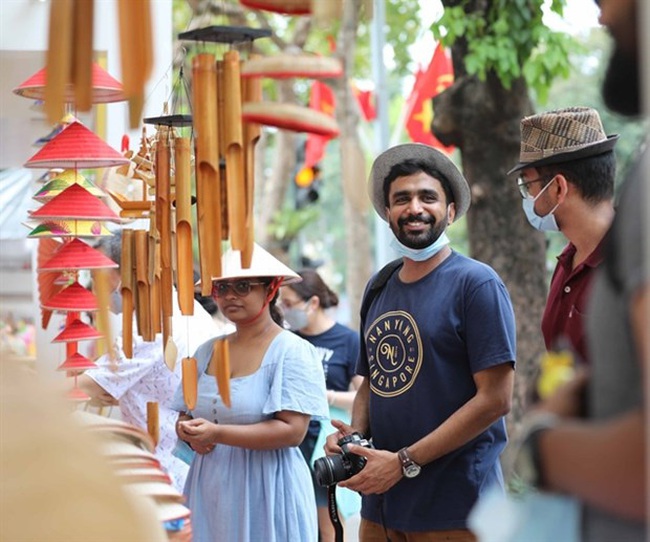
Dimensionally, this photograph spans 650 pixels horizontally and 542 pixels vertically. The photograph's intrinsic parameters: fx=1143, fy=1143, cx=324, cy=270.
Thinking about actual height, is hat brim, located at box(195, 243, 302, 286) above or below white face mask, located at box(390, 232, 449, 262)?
below

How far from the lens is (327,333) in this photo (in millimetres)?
6156

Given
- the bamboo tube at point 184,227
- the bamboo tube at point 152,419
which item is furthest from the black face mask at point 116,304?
the bamboo tube at point 184,227

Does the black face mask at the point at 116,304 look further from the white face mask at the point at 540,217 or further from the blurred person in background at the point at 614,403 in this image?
the blurred person in background at the point at 614,403

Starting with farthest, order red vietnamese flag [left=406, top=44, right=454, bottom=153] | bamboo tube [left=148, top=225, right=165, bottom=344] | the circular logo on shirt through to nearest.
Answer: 1. red vietnamese flag [left=406, top=44, right=454, bottom=153]
2. bamboo tube [left=148, top=225, right=165, bottom=344]
3. the circular logo on shirt

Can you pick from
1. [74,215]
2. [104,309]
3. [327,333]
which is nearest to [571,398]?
[104,309]

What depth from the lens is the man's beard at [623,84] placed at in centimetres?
186

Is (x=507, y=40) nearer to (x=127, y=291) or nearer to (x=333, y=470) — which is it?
(x=127, y=291)

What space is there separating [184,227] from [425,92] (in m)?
8.95

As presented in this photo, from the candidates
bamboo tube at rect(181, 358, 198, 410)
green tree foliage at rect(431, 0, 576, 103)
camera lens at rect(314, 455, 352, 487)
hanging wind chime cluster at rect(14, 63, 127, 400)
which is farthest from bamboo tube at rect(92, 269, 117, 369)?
green tree foliage at rect(431, 0, 576, 103)

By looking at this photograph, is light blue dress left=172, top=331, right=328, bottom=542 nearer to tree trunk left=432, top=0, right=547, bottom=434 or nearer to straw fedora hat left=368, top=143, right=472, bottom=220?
straw fedora hat left=368, top=143, right=472, bottom=220

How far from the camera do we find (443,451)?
11.8ft

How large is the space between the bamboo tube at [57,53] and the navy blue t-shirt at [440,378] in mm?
1753

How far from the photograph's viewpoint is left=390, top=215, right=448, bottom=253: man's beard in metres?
3.80

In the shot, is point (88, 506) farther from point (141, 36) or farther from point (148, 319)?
point (148, 319)
